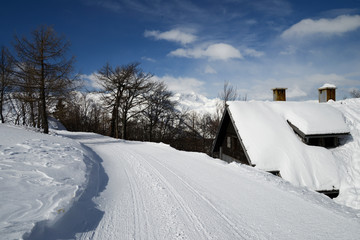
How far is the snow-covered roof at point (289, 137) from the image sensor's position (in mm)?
8219

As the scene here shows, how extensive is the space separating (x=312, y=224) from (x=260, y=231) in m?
1.10

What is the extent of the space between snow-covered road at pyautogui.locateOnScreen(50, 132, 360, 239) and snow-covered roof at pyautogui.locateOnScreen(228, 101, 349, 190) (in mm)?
3672

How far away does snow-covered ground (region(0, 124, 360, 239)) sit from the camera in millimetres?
2766

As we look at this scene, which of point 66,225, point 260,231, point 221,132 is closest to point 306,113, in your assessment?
point 221,132

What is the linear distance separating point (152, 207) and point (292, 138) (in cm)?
900

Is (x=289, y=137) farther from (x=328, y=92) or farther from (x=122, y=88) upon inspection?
(x=122, y=88)

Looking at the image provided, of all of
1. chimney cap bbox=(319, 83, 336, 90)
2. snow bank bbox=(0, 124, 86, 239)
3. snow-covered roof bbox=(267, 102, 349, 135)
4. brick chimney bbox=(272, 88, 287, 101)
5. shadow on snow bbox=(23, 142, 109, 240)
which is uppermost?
chimney cap bbox=(319, 83, 336, 90)

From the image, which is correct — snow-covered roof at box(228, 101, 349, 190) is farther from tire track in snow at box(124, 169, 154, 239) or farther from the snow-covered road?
tire track in snow at box(124, 169, 154, 239)

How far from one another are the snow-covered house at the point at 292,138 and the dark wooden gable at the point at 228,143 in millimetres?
212

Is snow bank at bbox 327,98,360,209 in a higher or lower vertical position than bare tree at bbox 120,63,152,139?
lower

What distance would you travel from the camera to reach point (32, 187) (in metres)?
3.59

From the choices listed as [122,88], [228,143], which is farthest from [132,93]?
[228,143]

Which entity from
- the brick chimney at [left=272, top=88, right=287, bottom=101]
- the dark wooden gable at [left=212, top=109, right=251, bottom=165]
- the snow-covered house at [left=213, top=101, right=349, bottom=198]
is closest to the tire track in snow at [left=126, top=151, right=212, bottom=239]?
the snow-covered house at [left=213, top=101, right=349, bottom=198]

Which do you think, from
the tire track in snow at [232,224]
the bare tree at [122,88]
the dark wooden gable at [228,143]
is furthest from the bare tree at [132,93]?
the tire track in snow at [232,224]
